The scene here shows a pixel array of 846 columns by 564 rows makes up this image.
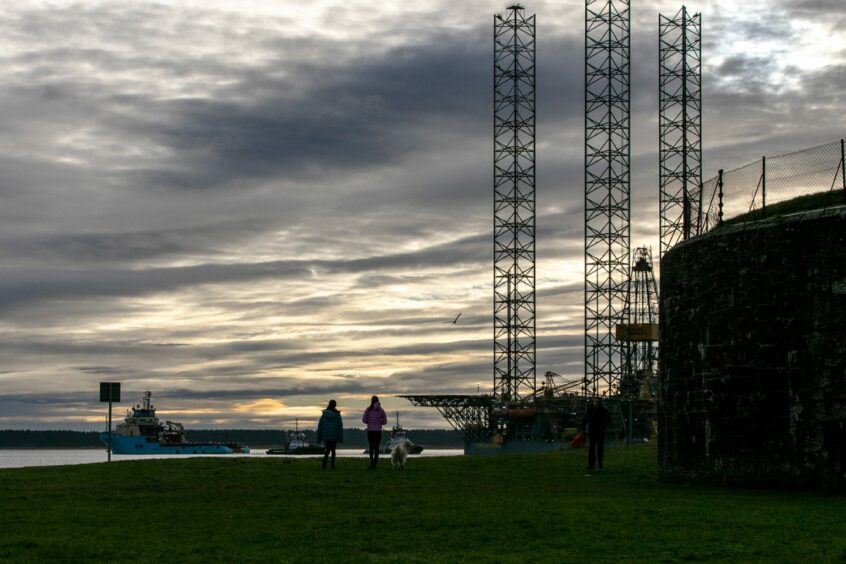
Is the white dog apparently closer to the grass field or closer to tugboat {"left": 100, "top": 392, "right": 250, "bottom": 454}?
the grass field

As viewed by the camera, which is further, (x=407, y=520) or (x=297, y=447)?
(x=297, y=447)

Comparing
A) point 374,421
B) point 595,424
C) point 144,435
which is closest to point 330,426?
point 374,421

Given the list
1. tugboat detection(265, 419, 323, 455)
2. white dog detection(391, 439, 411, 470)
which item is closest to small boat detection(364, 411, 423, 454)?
white dog detection(391, 439, 411, 470)

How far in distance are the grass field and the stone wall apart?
0.98 meters

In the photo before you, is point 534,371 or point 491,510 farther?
point 534,371

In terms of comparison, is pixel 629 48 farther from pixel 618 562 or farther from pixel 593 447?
pixel 618 562

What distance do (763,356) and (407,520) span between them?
430 inches

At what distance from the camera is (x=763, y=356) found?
2602 cm

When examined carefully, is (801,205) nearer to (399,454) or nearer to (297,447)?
(399,454)

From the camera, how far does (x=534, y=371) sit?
10794 centimetres

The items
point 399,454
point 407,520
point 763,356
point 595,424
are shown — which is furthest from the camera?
point 399,454

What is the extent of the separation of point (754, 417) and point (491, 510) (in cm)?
882

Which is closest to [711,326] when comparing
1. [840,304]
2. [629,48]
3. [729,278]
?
[729,278]

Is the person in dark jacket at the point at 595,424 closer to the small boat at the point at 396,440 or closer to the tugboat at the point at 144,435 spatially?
the small boat at the point at 396,440
